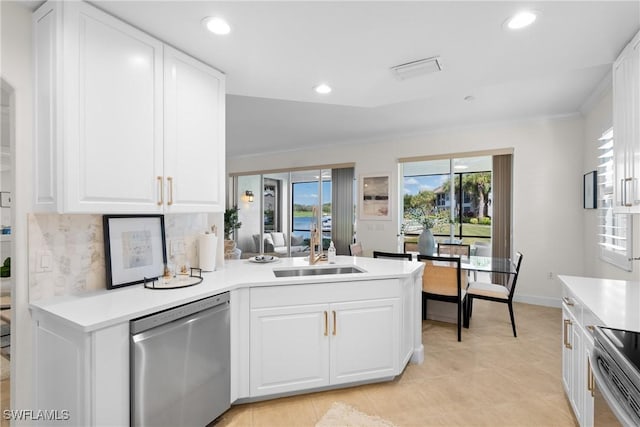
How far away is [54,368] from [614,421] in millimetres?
2400

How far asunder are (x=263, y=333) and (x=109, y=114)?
1611mm

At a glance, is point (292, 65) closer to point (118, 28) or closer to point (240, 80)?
point (240, 80)

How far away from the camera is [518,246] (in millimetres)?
4496

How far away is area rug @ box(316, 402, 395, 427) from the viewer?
6.40 ft

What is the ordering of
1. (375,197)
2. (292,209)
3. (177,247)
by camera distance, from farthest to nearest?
(292,209) → (375,197) → (177,247)

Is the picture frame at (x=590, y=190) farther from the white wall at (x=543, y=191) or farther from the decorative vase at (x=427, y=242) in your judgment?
the decorative vase at (x=427, y=242)

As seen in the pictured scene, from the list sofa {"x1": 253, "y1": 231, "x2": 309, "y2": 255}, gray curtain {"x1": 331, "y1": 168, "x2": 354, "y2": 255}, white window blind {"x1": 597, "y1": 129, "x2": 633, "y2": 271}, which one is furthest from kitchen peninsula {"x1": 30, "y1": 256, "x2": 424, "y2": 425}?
sofa {"x1": 253, "y1": 231, "x2": 309, "y2": 255}

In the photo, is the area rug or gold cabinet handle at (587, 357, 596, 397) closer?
gold cabinet handle at (587, 357, 596, 397)

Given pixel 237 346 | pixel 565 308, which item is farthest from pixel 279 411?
pixel 565 308

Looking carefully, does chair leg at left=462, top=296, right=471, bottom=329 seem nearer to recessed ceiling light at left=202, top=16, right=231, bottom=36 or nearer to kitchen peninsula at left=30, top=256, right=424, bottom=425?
kitchen peninsula at left=30, top=256, right=424, bottom=425

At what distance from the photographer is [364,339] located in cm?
230

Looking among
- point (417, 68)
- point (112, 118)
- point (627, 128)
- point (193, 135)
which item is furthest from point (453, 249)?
point (112, 118)

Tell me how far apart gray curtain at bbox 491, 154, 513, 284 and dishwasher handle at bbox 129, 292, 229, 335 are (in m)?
4.44

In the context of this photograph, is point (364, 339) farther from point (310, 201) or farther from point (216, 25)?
point (310, 201)
